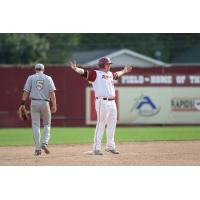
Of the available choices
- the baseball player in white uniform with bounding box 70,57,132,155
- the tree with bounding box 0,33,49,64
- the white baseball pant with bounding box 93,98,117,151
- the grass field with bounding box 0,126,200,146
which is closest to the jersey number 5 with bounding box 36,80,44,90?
the baseball player in white uniform with bounding box 70,57,132,155

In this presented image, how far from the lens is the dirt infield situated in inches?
507

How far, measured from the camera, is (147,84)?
26344 mm

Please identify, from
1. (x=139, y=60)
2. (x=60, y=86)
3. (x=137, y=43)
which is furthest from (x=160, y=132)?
(x=137, y=43)

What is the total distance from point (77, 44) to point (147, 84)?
39909mm

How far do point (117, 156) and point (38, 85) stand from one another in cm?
210

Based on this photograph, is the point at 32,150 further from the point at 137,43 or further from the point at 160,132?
the point at 137,43

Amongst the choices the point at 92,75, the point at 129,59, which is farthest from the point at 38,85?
the point at 129,59

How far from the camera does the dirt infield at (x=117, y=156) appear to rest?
12.9m

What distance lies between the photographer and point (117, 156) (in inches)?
552

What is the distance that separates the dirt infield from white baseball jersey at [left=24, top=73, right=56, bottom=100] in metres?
1.21

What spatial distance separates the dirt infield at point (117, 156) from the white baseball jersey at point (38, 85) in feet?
3.99

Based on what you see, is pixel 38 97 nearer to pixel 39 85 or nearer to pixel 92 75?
pixel 39 85

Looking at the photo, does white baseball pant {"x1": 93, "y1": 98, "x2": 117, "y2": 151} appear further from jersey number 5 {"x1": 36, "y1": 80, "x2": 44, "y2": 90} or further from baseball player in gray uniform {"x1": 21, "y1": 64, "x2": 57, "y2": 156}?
jersey number 5 {"x1": 36, "y1": 80, "x2": 44, "y2": 90}

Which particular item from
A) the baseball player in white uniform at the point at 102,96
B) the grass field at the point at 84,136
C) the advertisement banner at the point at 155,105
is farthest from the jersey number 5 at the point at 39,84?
the advertisement banner at the point at 155,105
